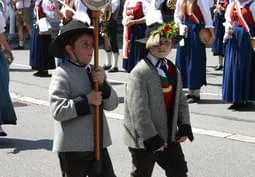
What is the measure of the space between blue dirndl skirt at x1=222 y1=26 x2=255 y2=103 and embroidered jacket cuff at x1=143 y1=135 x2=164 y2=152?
178 inches

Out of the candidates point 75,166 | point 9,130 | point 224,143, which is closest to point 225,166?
point 224,143

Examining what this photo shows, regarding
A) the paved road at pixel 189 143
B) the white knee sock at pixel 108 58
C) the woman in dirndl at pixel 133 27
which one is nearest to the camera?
the paved road at pixel 189 143

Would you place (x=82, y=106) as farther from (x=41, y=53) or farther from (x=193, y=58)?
(x=41, y=53)

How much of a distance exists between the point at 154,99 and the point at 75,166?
754 millimetres

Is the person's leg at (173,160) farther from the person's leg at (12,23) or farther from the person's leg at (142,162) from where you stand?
the person's leg at (12,23)

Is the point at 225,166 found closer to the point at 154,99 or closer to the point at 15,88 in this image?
the point at 154,99

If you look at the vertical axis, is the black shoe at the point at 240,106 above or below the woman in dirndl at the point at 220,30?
below

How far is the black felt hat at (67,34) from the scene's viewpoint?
161 inches

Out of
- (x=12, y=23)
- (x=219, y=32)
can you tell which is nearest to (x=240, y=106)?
(x=219, y=32)

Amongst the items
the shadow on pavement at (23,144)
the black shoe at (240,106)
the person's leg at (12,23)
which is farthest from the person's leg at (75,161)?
the person's leg at (12,23)

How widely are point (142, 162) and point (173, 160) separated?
0.23 metres

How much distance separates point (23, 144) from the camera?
718 cm

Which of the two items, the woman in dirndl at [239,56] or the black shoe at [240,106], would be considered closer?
the woman in dirndl at [239,56]

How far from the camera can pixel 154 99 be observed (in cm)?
445
